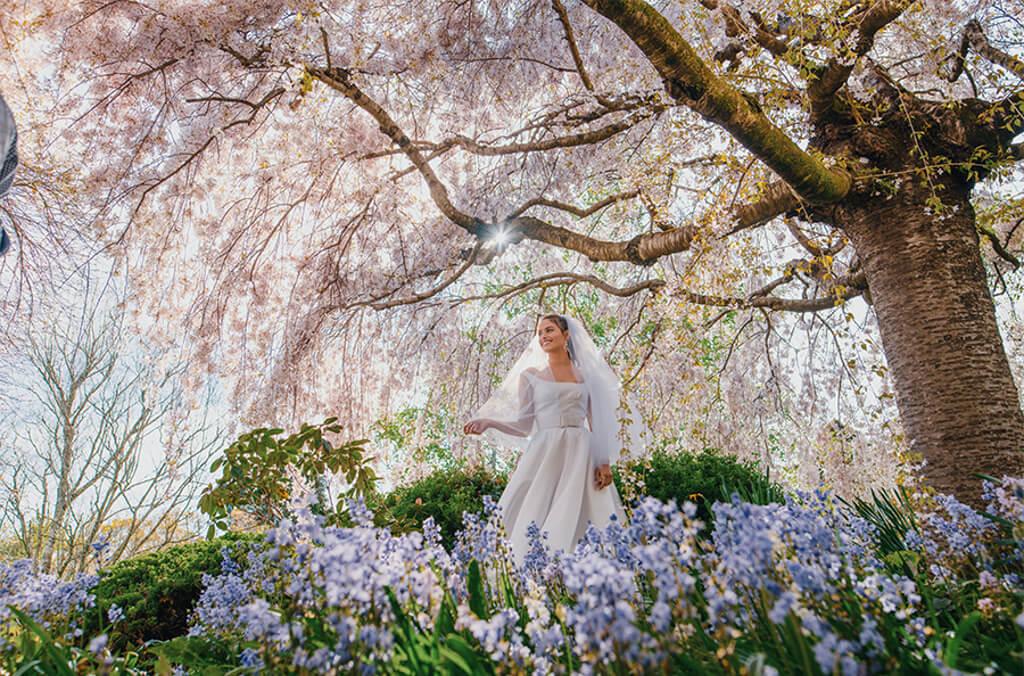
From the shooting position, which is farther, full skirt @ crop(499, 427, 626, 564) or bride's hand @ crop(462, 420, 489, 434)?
bride's hand @ crop(462, 420, 489, 434)

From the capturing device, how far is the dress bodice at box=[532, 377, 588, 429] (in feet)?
15.2

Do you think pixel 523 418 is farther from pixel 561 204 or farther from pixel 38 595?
pixel 38 595

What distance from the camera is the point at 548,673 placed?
1.18m

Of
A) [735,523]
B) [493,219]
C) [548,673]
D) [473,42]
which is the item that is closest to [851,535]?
[735,523]

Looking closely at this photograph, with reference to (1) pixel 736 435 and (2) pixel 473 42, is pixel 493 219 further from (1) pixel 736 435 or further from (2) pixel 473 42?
(1) pixel 736 435

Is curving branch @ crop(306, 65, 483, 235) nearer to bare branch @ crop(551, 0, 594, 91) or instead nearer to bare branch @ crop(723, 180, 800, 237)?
bare branch @ crop(551, 0, 594, 91)

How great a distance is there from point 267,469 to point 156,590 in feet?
10.6

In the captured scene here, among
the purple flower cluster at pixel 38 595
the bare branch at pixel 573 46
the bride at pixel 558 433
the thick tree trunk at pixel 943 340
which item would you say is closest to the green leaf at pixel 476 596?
the purple flower cluster at pixel 38 595

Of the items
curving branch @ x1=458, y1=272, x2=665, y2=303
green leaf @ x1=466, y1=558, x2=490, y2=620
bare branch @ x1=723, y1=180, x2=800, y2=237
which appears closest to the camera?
green leaf @ x1=466, y1=558, x2=490, y2=620

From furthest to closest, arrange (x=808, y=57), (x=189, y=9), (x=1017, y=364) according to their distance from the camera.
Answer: (x=1017, y=364) < (x=189, y=9) < (x=808, y=57)

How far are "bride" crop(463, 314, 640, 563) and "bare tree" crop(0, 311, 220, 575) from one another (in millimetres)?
5577

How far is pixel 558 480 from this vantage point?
177 inches

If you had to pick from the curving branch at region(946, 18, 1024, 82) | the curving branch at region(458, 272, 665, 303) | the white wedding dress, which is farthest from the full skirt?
the curving branch at region(946, 18, 1024, 82)

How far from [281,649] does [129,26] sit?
5829 millimetres
